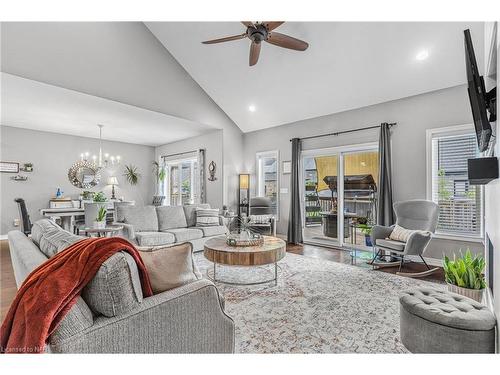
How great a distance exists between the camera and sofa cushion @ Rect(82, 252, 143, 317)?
3.61 ft

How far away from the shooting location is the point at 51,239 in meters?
1.65

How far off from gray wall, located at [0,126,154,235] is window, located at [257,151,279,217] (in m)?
4.36

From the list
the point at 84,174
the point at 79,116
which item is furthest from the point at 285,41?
the point at 84,174

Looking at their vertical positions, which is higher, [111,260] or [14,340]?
[111,260]

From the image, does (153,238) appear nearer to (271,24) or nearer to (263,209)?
(263,209)

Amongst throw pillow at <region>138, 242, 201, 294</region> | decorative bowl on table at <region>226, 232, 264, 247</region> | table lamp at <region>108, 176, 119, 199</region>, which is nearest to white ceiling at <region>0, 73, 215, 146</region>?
table lamp at <region>108, 176, 119, 199</region>

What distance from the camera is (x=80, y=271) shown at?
3.58ft

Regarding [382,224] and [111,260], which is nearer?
[111,260]

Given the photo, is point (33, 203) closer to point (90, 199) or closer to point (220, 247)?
point (90, 199)

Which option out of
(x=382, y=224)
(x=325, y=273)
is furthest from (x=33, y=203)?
(x=382, y=224)

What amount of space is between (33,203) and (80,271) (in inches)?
283

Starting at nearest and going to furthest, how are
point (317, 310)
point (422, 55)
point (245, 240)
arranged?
point (317, 310)
point (245, 240)
point (422, 55)

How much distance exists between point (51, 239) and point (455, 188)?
4.86 metres

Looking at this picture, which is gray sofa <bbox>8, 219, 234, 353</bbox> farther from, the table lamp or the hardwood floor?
the table lamp
